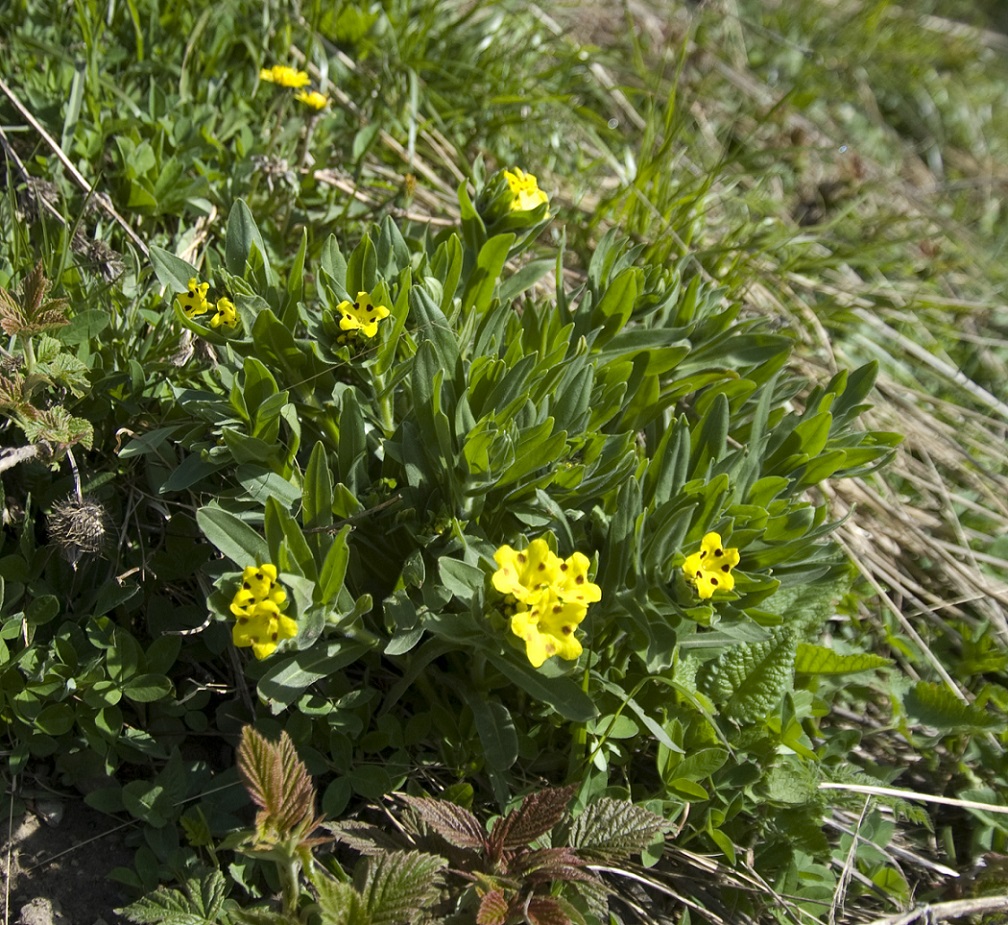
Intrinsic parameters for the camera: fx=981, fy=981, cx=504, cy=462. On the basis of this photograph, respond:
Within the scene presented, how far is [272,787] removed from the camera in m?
1.92

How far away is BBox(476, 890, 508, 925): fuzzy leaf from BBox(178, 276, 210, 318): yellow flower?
142 centimetres

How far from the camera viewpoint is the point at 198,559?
97.9 inches

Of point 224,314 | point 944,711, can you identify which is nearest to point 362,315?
point 224,314

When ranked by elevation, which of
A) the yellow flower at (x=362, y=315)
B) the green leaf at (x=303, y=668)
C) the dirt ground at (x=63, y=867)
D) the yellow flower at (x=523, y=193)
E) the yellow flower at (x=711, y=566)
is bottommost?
the dirt ground at (x=63, y=867)

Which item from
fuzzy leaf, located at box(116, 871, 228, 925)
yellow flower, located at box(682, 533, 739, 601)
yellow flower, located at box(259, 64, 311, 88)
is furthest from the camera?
yellow flower, located at box(259, 64, 311, 88)

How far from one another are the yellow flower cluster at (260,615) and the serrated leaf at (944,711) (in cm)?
199

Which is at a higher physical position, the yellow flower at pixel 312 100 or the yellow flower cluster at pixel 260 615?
the yellow flower at pixel 312 100

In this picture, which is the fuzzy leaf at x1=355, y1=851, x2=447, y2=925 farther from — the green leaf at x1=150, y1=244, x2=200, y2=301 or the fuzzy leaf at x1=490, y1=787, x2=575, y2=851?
the green leaf at x1=150, y1=244, x2=200, y2=301

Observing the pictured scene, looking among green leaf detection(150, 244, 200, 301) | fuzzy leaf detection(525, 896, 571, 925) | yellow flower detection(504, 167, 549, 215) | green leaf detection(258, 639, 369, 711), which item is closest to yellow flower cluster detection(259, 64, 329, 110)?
yellow flower detection(504, 167, 549, 215)

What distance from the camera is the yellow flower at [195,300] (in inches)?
88.6

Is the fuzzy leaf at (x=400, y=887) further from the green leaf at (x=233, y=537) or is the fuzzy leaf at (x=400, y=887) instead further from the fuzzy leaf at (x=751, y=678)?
the fuzzy leaf at (x=751, y=678)

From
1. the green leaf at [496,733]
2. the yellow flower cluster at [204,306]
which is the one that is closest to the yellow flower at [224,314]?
the yellow flower cluster at [204,306]

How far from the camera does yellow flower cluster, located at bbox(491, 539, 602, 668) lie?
194 cm

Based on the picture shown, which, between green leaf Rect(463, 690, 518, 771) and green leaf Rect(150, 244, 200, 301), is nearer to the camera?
green leaf Rect(463, 690, 518, 771)
